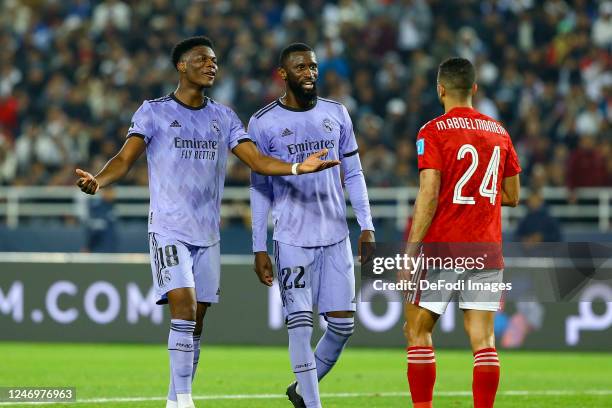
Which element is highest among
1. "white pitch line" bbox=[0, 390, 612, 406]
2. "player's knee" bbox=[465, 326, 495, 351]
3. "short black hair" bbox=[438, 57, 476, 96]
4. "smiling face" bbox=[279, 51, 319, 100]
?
"smiling face" bbox=[279, 51, 319, 100]

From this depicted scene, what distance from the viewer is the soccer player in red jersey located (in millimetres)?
7914

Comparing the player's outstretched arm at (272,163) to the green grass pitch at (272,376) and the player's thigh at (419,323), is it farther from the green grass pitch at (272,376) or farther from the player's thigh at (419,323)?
the green grass pitch at (272,376)

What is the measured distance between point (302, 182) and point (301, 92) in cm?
63

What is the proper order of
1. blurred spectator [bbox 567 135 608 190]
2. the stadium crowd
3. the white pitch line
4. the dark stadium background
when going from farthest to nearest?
the stadium crowd < blurred spectator [bbox 567 135 608 190] < the dark stadium background < the white pitch line

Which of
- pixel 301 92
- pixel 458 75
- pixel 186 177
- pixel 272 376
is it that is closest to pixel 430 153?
pixel 458 75

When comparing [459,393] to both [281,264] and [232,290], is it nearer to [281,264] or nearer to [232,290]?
[281,264]

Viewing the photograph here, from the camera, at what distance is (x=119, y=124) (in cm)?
2109

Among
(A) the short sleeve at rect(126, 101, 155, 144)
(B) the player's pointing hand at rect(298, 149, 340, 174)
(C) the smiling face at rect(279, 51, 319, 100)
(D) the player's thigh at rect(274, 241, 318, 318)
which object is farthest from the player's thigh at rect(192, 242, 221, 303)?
(C) the smiling face at rect(279, 51, 319, 100)

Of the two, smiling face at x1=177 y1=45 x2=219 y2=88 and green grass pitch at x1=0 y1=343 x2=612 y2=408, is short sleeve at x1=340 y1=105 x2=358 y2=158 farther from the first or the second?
green grass pitch at x1=0 y1=343 x2=612 y2=408

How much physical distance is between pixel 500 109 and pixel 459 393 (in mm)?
9616

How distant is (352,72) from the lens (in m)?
21.3

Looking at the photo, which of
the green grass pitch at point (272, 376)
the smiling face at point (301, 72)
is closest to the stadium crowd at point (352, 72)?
the green grass pitch at point (272, 376)

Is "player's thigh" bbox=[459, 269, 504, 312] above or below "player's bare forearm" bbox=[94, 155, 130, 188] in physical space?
below

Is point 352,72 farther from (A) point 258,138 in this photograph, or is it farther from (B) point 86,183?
(B) point 86,183
